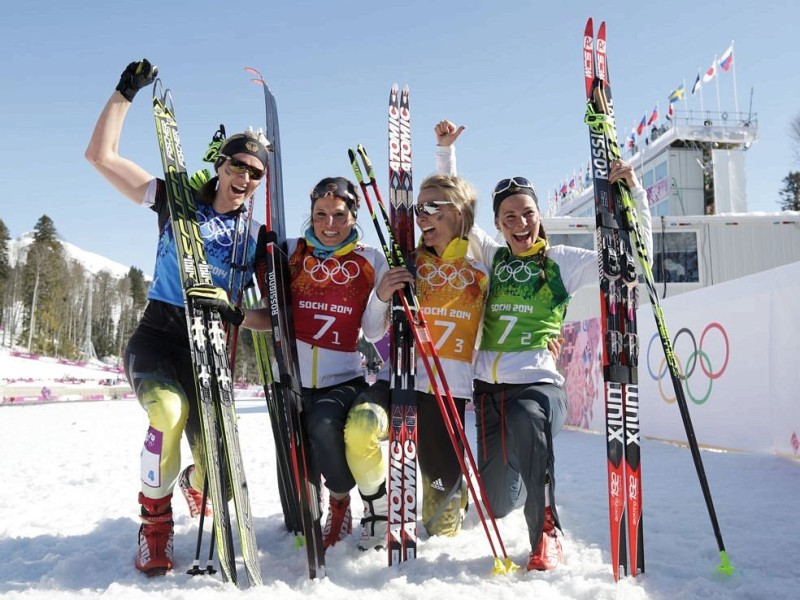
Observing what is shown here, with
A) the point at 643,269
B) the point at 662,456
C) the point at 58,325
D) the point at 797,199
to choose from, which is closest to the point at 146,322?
the point at 643,269

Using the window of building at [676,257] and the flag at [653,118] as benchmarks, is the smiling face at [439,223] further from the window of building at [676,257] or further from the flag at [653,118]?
the flag at [653,118]

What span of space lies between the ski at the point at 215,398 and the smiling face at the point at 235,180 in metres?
0.22

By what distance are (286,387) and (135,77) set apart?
1634 millimetres

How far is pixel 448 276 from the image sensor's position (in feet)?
10.6

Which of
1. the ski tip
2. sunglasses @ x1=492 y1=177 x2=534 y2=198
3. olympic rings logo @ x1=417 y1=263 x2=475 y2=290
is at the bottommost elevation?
the ski tip

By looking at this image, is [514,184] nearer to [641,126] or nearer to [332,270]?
[332,270]

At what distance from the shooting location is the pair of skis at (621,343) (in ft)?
8.47

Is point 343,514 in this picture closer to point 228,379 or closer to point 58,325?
point 228,379

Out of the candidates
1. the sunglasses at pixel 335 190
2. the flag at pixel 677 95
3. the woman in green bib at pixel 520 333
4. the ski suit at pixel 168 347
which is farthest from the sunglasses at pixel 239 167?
the flag at pixel 677 95

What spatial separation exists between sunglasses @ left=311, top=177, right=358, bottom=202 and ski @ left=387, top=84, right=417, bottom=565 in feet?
0.90

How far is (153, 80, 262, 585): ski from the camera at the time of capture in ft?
8.13

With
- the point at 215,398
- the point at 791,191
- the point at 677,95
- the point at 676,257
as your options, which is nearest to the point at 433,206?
the point at 215,398

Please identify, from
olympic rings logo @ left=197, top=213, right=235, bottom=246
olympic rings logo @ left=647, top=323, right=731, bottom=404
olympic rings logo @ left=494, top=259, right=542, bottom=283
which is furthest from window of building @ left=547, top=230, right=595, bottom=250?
olympic rings logo @ left=197, top=213, right=235, bottom=246

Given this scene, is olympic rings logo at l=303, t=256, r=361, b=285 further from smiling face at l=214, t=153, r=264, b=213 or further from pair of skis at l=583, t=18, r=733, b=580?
pair of skis at l=583, t=18, r=733, b=580
